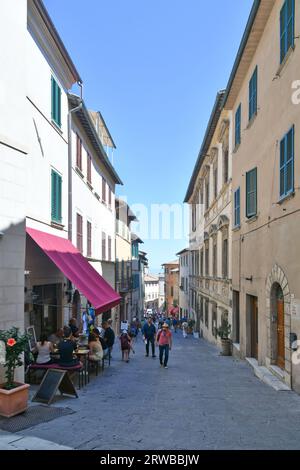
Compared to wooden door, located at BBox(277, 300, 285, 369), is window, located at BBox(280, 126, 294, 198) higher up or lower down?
higher up

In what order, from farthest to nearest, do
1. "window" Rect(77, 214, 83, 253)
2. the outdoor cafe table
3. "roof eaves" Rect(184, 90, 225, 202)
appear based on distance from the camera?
"roof eaves" Rect(184, 90, 225, 202), "window" Rect(77, 214, 83, 253), the outdoor cafe table

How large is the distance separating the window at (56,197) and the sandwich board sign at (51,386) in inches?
261

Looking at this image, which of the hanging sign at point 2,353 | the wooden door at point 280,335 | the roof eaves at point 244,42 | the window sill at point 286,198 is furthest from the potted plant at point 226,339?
the hanging sign at point 2,353

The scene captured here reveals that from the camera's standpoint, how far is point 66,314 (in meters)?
15.7

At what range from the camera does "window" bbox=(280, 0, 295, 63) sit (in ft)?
31.3

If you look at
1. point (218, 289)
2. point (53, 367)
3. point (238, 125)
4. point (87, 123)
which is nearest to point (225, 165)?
point (238, 125)

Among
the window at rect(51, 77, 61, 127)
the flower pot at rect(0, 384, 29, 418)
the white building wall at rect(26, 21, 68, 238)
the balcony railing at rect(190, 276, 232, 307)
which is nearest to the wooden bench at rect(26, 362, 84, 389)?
the flower pot at rect(0, 384, 29, 418)

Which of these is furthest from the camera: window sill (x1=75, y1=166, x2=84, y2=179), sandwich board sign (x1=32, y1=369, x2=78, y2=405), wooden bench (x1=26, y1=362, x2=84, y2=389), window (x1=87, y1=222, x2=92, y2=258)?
window (x1=87, y1=222, x2=92, y2=258)

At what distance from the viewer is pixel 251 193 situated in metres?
13.8

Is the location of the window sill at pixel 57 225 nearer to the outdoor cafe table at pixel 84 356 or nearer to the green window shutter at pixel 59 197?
the green window shutter at pixel 59 197

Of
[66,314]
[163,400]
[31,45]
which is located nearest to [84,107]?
[31,45]

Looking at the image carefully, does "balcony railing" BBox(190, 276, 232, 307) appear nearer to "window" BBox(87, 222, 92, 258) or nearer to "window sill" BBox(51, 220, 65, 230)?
"window" BBox(87, 222, 92, 258)

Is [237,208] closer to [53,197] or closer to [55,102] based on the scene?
[53,197]

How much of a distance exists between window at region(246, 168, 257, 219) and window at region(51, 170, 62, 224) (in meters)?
6.19
